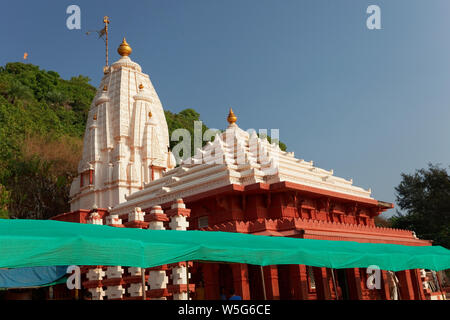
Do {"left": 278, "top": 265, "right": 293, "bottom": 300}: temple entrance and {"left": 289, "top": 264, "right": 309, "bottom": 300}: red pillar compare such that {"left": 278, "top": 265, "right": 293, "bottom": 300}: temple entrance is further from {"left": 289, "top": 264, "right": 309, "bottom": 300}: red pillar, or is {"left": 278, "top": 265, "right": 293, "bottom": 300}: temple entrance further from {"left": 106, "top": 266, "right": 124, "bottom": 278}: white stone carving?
{"left": 106, "top": 266, "right": 124, "bottom": 278}: white stone carving

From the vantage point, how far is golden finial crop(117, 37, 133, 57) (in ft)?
133

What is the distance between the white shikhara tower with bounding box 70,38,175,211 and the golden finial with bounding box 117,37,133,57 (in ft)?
9.63

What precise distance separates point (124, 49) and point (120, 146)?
1124 cm

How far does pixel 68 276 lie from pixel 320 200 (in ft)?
43.3

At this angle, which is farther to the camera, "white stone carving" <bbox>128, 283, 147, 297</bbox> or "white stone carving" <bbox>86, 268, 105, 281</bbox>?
"white stone carving" <bbox>86, 268, 105, 281</bbox>

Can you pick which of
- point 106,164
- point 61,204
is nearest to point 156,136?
point 106,164

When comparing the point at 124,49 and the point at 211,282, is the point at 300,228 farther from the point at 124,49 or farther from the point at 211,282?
the point at 124,49

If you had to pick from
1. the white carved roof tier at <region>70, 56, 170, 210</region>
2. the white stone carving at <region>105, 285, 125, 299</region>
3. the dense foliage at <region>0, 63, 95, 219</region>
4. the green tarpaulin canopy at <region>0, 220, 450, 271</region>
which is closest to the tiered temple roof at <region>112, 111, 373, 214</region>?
the white carved roof tier at <region>70, 56, 170, 210</region>

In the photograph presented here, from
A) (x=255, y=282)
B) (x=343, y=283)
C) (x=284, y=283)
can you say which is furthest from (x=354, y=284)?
(x=255, y=282)

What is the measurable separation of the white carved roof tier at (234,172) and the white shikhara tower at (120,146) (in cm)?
683

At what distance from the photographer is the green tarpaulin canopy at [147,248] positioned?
7.49 m

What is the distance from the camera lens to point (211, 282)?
16.5 meters

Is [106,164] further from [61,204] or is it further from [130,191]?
[61,204]
